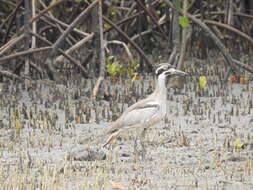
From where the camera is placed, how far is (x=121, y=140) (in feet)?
23.2

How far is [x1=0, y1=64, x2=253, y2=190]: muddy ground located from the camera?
5594 millimetres

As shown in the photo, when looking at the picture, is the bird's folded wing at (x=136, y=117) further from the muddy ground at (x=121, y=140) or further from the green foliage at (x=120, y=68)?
the green foliage at (x=120, y=68)

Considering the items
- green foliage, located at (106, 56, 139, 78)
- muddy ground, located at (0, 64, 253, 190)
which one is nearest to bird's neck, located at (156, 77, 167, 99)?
muddy ground, located at (0, 64, 253, 190)

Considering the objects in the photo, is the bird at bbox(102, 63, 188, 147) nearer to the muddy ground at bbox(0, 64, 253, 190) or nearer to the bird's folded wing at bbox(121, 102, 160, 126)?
the bird's folded wing at bbox(121, 102, 160, 126)

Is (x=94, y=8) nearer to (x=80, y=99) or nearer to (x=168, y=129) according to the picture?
(x=80, y=99)

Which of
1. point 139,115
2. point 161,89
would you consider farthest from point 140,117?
point 161,89

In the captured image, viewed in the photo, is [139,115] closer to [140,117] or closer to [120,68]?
[140,117]

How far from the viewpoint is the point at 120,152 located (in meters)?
6.59

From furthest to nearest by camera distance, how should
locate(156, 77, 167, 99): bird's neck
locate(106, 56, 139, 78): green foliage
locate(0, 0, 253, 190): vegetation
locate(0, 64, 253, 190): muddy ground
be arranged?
locate(106, 56, 139, 78): green foliage
locate(156, 77, 167, 99): bird's neck
locate(0, 0, 253, 190): vegetation
locate(0, 64, 253, 190): muddy ground

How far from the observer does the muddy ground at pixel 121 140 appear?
Answer: 5.59 metres

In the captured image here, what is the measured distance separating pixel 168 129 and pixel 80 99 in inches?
65.0

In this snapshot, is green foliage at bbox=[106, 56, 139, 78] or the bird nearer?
the bird

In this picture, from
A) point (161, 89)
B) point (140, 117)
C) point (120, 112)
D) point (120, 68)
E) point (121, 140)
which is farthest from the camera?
point (120, 68)

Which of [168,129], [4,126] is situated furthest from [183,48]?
[4,126]
